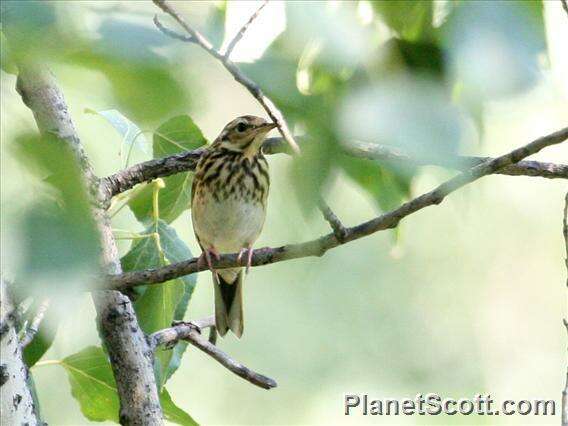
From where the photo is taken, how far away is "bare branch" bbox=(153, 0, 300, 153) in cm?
73

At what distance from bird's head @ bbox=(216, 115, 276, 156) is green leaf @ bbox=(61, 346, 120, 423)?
1084mm

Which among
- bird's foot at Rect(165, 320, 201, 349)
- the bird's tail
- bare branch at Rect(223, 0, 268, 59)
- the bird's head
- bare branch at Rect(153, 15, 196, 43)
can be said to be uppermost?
the bird's head

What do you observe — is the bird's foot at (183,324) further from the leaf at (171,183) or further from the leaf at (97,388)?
the leaf at (171,183)

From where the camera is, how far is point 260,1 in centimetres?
86

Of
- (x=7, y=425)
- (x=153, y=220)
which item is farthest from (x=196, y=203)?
(x=7, y=425)

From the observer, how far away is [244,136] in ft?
12.7

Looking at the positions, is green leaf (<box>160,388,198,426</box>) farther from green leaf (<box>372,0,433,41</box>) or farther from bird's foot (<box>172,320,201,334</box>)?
green leaf (<box>372,0,433,41</box>)

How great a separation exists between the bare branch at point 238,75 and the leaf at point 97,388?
2.23 metres

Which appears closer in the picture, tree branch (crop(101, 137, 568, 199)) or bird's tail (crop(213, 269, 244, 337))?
tree branch (crop(101, 137, 568, 199))

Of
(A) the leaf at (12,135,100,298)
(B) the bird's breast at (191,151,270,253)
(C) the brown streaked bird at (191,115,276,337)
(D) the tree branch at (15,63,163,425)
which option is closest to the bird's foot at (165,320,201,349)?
(D) the tree branch at (15,63,163,425)

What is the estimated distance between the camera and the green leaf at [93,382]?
2.98 metres

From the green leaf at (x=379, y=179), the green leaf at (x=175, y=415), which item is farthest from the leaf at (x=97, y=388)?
the green leaf at (x=379, y=179)

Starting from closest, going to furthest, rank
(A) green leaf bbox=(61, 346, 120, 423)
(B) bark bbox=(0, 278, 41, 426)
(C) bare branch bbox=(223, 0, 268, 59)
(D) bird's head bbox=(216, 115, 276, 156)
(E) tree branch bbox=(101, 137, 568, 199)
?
(C) bare branch bbox=(223, 0, 268, 59), (B) bark bbox=(0, 278, 41, 426), (E) tree branch bbox=(101, 137, 568, 199), (A) green leaf bbox=(61, 346, 120, 423), (D) bird's head bbox=(216, 115, 276, 156)

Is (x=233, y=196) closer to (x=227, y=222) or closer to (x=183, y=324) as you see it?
(x=227, y=222)
